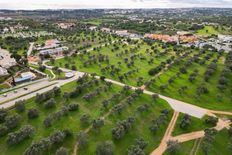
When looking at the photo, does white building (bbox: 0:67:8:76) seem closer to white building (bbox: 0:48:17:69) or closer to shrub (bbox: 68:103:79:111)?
white building (bbox: 0:48:17:69)

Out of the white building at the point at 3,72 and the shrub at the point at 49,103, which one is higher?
the white building at the point at 3,72

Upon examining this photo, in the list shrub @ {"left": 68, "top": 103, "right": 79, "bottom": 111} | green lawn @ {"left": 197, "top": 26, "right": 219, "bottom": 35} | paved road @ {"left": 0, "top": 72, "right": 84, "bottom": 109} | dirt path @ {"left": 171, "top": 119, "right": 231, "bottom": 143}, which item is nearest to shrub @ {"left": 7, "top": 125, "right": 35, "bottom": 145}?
shrub @ {"left": 68, "top": 103, "right": 79, "bottom": 111}

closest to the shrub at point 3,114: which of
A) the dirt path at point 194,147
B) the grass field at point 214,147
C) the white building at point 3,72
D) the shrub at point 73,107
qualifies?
the shrub at point 73,107

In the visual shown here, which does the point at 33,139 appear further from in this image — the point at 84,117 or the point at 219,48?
the point at 219,48

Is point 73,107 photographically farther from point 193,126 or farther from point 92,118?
point 193,126

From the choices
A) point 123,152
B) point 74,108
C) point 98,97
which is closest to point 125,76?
point 98,97

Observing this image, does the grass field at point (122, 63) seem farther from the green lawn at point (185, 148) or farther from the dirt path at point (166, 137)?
the green lawn at point (185, 148)

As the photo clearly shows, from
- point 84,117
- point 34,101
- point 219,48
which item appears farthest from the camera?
point 219,48

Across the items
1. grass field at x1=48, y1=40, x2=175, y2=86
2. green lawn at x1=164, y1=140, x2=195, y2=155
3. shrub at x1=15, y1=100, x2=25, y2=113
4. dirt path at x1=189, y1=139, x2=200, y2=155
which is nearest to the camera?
green lawn at x1=164, y1=140, x2=195, y2=155

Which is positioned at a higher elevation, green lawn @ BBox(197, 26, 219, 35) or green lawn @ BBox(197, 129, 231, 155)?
green lawn @ BBox(197, 26, 219, 35)
